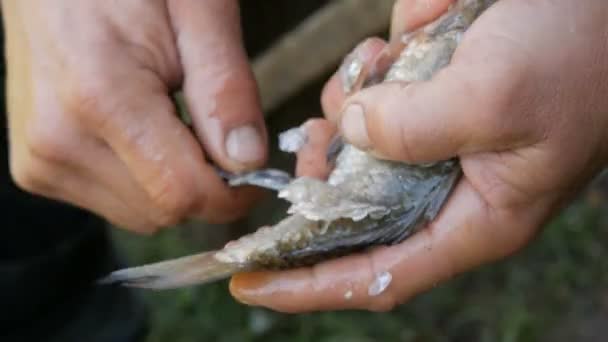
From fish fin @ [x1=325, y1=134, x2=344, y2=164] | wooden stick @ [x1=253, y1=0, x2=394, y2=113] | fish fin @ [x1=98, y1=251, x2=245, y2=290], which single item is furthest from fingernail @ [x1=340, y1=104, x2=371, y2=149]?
wooden stick @ [x1=253, y1=0, x2=394, y2=113]

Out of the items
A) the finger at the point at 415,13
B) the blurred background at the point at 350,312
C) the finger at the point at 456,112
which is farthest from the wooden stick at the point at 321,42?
the finger at the point at 456,112

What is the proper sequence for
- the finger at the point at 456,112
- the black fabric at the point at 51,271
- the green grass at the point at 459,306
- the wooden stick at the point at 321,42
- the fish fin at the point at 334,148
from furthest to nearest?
the green grass at the point at 459,306
the wooden stick at the point at 321,42
the black fabric at the point at 51,271
the fish fin at the point at 334,148
the finger at the point at 456,112

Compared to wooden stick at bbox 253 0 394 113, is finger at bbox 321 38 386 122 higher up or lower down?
higher up

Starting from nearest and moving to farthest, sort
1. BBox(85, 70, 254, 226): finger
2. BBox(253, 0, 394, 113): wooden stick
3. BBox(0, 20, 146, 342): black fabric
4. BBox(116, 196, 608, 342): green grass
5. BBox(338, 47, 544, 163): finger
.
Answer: BBox(338, 47, 544, 163): finger, BBox(85, 70, 254, 226): finger, BBox(0, 20, 146, 342): black fabric, BBox(253, 0, 394, 113): wooden stick, BBox(116, 196, 608, 342): green grass

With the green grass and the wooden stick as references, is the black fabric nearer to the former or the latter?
the green grass

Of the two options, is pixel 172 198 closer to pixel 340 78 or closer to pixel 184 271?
pixel 184 271

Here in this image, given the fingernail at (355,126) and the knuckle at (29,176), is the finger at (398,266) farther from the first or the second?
the knuckle at (29,176)

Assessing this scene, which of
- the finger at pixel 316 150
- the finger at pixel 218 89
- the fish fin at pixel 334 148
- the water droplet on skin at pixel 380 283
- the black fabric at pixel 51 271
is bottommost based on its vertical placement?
the black fabric at pixel 51 271

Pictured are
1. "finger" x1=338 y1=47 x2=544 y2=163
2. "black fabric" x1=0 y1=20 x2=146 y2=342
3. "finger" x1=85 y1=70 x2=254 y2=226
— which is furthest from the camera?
"black fabric" x1=0 y1=20 x2=146 y2=342
